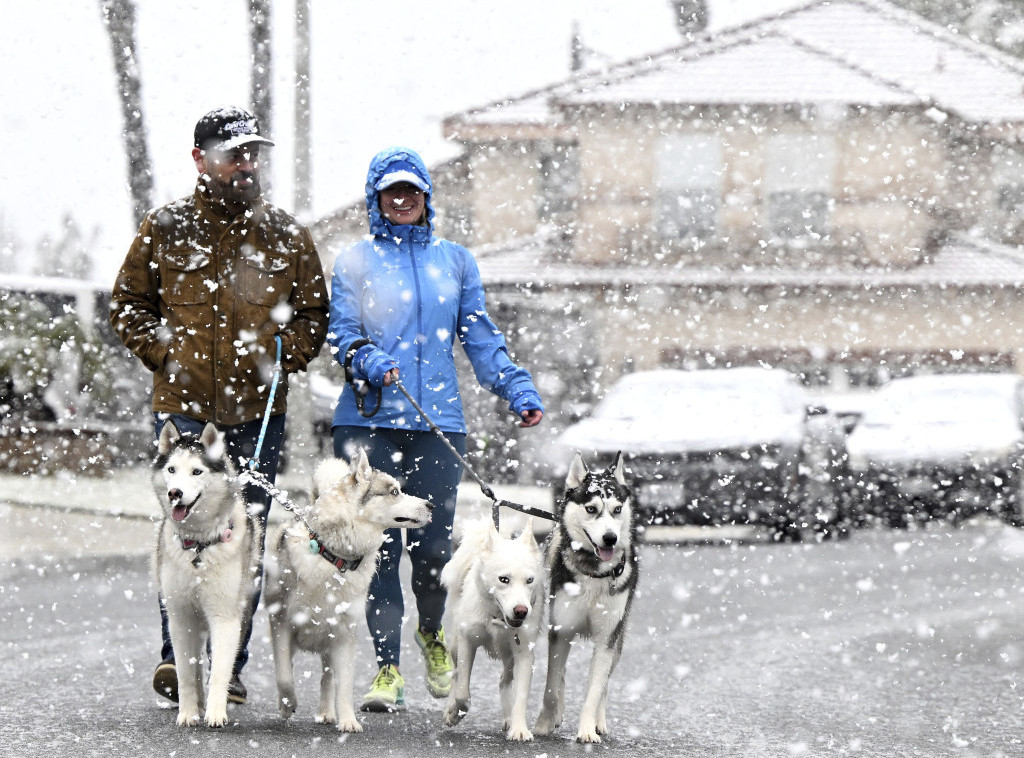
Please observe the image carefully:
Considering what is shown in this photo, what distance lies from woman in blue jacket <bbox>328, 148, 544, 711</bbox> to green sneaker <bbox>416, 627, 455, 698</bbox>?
0.03 meters

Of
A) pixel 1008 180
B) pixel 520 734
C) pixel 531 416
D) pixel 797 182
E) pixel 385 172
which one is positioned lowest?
pixel 520 734

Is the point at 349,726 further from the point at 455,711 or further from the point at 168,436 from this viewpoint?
the point at 168,436

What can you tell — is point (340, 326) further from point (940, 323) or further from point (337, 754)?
point (940, 323)

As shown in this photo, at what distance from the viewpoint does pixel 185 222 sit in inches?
234

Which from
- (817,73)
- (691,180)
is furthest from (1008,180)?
(691,180)

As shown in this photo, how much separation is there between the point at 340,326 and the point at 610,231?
2179cm

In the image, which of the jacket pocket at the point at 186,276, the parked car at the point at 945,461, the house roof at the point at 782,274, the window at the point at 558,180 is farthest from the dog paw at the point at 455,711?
the window at the point at 558,180

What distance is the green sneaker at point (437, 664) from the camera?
6.12 m

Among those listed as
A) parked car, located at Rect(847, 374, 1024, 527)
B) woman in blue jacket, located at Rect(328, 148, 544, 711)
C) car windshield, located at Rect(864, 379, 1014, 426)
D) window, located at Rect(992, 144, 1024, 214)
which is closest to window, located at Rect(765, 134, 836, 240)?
window, located at Rect(992, 144, 1024, 214)

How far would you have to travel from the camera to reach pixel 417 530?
20.3ft

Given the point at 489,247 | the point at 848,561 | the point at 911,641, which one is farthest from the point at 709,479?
the point at 489,247

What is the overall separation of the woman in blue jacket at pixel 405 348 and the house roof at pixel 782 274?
20.1 m

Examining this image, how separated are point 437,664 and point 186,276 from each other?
1788 mm

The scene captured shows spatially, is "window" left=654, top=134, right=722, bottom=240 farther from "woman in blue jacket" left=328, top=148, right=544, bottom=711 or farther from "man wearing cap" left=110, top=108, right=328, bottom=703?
A: "man wearing cap" left=110, top=108, right=328, bottom=703
